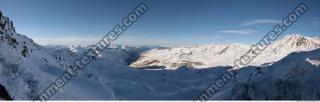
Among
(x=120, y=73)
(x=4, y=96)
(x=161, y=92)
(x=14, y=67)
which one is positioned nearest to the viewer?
(x=4, y=96)

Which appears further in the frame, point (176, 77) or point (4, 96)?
point (176, 77)

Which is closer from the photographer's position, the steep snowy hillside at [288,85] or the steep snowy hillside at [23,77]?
the steep snowy hillside at [23,77]

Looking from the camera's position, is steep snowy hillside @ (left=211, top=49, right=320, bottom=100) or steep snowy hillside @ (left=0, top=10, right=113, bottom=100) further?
steep snowy hillside @ (left=211, top=49, right=320, bottom=100)

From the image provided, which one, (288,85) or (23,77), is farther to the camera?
(288,85)

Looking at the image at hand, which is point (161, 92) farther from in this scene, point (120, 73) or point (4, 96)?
point (4, 96)

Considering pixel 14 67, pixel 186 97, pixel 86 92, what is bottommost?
pixel 186 97

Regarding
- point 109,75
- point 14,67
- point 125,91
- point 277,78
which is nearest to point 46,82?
point 14,67

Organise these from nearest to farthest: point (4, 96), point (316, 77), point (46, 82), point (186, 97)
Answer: point (4, 96) < point (46, 82) < point (316, 77) < point (186, 97)

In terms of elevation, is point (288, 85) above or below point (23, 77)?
below

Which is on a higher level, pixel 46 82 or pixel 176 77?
pixel 46 82
